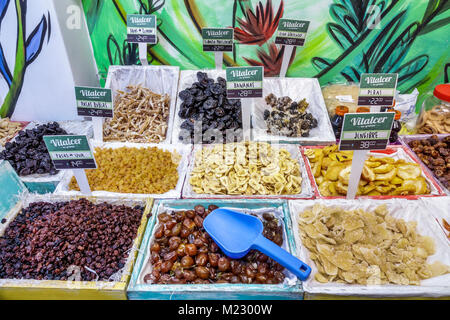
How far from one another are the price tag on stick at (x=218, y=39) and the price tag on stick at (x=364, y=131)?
Answer: 1.32 meters

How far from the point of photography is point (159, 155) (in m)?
2.28

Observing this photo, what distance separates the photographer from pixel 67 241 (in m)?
1.65

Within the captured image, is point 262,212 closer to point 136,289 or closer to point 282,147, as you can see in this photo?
point 282,147

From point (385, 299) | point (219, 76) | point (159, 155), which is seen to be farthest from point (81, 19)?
point (385, 299)

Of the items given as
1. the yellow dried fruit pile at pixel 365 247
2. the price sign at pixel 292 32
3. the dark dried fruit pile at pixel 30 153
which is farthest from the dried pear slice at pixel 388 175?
the dark dried fruit pile at pixel 30 153

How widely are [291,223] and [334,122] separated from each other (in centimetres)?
111

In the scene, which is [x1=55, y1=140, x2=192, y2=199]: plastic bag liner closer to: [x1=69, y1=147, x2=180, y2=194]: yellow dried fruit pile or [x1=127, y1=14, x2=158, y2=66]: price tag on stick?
[x1=69, y1=147, x2=180, y2=194]: yellow dried fruit pile

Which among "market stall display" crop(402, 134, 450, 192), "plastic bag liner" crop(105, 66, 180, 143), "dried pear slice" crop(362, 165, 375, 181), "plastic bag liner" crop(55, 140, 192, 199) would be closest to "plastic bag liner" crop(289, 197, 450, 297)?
"dried pear slice" crop(362, 165, 375, 181)

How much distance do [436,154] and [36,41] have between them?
309cm

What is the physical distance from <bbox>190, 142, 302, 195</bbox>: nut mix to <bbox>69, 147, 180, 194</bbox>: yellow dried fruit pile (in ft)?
0.61

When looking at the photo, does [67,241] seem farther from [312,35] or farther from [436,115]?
[436,115]

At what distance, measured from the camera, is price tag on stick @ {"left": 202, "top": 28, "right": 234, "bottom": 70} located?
8.18 ft

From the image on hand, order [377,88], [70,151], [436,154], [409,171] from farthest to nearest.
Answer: [436,154]
[409,171]
[377,88]
[70,151]

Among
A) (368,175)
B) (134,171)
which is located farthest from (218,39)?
(368,175)
